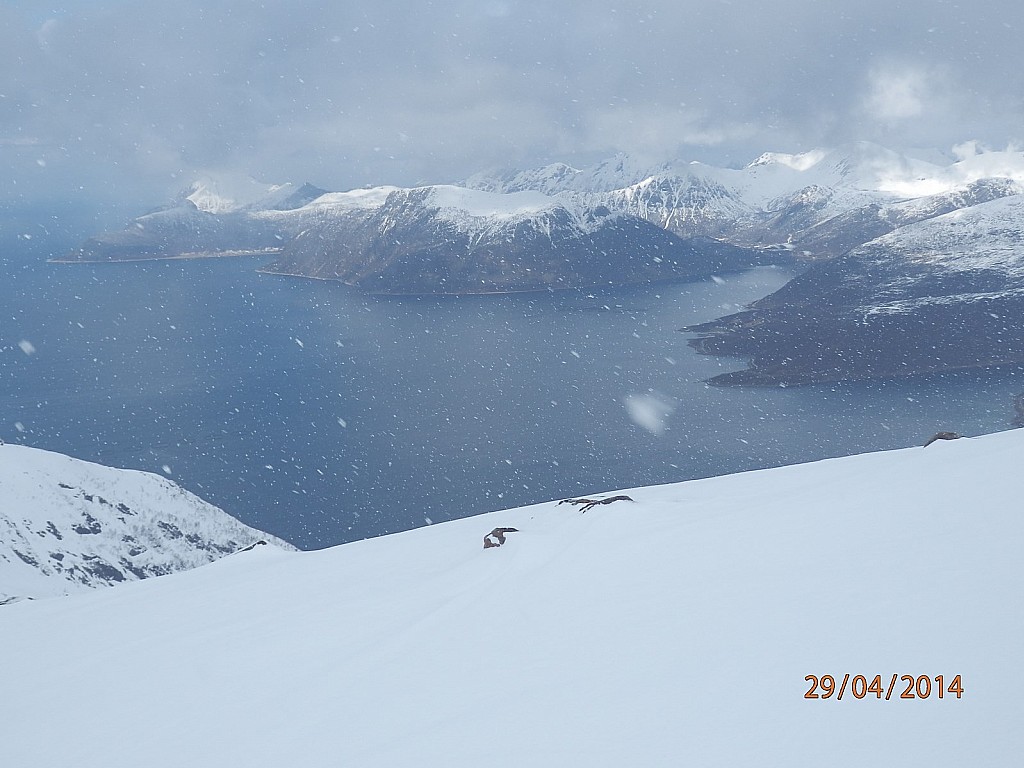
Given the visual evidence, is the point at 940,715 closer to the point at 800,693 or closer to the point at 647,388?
the point at 800,693

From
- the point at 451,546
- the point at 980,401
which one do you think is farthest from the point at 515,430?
the point at 451,546

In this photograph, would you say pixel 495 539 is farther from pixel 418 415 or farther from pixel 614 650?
pixel 418 415

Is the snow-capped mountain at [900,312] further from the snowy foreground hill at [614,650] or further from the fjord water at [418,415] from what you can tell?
the snowy foreground hill at [614,650]

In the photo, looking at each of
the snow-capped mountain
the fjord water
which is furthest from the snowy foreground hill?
the snow-capped mountain

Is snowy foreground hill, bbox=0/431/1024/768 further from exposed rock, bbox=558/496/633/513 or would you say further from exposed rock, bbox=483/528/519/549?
exposed rock, bbox=558/496/633/513
